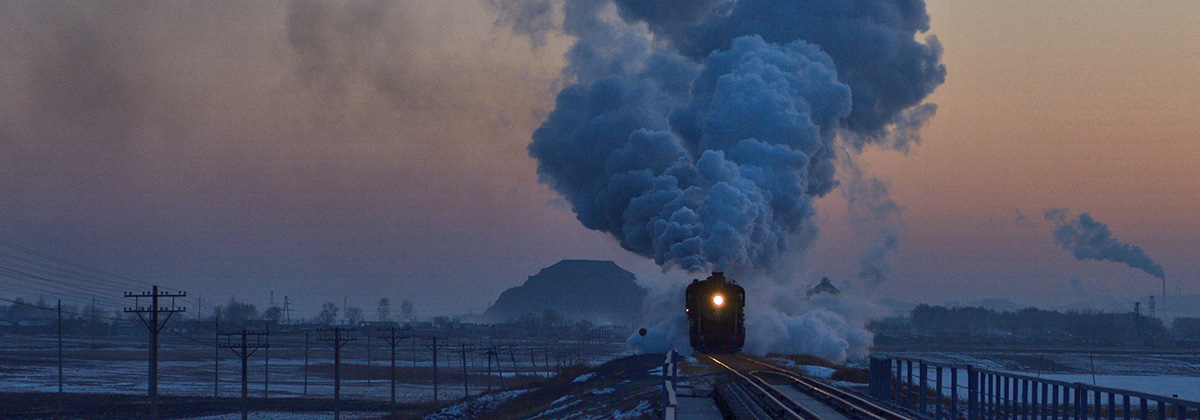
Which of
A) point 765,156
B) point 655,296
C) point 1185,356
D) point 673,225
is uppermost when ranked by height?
point 765,156

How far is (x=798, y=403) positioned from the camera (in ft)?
97.2

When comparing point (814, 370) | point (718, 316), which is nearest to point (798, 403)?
point (814, 370)

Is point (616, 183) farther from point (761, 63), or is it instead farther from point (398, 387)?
point (398, 387)

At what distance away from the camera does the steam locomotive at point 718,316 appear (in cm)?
6562

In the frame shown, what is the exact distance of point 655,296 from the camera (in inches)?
3228

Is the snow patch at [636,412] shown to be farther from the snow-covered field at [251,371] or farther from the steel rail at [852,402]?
the snow-covered field at [251,371]

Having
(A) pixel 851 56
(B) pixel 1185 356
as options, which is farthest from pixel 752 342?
(B) pixel 1185 356

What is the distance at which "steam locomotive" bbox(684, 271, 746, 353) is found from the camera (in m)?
65.6

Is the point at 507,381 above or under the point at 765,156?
under

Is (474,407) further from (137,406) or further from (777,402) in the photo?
(777,402)

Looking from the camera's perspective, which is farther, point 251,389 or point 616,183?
point 251,389

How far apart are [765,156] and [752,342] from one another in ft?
42.6

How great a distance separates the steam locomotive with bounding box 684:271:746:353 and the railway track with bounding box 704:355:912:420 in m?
24.2

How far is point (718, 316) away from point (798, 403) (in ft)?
118
